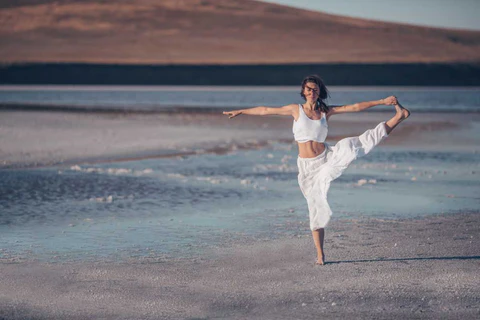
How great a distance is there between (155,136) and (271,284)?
20.0 metres

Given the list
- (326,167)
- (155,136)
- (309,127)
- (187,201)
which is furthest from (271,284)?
(155,136)

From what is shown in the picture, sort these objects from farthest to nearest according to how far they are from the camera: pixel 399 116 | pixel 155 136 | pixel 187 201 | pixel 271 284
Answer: pixel 155 136 < pixel 187 201 < pixel 399 116 < pixel 271 284

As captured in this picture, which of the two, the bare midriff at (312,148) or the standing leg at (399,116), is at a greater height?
the standing leg at (399,116)

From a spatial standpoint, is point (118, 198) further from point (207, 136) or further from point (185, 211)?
point (207, 136)

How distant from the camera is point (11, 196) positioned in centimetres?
1390

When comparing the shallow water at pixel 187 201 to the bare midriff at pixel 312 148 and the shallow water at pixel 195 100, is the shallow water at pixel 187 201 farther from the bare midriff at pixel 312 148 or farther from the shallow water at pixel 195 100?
the shallow water at pixel 195 100

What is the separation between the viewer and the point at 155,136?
2769 centimetres

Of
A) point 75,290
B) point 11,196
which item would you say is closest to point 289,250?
point 75,290

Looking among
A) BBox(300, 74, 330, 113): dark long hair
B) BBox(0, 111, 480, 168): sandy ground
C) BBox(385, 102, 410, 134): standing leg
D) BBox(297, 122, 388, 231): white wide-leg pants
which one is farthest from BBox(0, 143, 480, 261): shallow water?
BBox(0, 111, 480, 168): sandy ground

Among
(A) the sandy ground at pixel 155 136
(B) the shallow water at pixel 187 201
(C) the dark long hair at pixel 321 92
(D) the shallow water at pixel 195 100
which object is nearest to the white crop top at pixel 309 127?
(C) the dark long hair at pixel 321 92

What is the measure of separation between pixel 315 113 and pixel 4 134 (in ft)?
67.1

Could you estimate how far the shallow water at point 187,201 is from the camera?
10.1 m

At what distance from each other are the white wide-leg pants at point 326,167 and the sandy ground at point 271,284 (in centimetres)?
54

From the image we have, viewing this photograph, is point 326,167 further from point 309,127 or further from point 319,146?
point 309,127
